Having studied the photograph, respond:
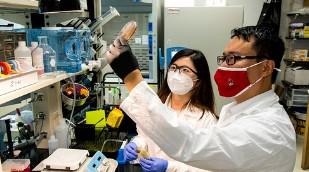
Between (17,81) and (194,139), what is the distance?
76cm

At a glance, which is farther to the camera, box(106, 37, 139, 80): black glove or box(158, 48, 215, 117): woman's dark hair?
box(158, 48, 215, 117): woman's dark hair

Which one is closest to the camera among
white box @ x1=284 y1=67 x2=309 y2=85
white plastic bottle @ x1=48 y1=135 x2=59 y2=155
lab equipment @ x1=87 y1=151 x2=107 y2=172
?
lab equipment @ x1=87 y1=151 x2=107 y2=172

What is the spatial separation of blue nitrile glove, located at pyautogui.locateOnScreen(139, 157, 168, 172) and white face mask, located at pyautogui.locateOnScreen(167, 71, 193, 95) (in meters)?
0.47

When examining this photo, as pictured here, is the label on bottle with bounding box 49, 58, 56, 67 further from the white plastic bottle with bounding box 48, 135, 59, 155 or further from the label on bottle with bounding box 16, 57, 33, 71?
the white plastic bottle with bounding box 48, 135, 59, 155

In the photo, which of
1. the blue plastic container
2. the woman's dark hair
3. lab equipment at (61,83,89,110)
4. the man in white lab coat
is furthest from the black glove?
lab equipment at (61,83,89,110)

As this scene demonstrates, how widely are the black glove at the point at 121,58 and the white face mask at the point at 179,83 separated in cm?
95

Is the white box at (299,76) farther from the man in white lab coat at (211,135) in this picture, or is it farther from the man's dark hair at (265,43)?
the man in white lab coat at (211,135)

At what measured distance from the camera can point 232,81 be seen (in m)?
1.09

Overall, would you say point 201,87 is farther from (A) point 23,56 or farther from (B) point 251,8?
(B) point 251,8

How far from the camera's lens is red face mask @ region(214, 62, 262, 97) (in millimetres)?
1052

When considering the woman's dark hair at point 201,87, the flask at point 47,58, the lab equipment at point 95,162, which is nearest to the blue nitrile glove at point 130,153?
the lab equipment at point 95,162

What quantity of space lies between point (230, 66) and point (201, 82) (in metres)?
0.70

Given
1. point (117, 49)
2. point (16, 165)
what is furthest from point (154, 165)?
point (117, 49)

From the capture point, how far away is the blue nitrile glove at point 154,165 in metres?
1.46
